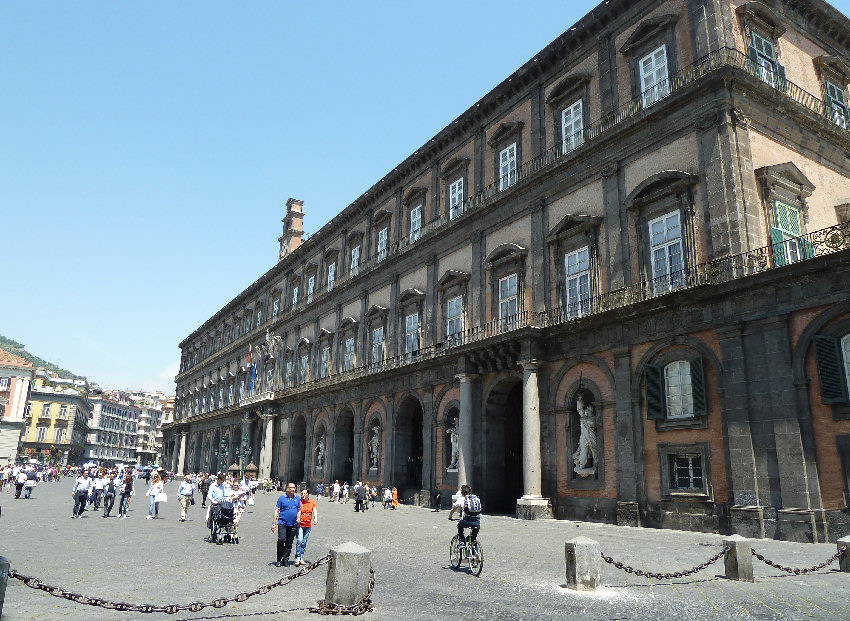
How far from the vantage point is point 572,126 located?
2345 centimetres

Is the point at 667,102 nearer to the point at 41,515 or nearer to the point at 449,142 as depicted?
the point at 449,142

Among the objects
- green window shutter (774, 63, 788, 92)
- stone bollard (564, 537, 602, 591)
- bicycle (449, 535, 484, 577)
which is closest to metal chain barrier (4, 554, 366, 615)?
stone bollard (564, 537, 602, 591)

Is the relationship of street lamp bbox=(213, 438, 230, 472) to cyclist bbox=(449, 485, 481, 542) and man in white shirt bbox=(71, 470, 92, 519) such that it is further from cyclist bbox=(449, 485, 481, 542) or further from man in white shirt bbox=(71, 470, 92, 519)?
cyclist bbox=(449, 485, 481, 542)

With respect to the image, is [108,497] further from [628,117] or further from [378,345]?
[628,117]

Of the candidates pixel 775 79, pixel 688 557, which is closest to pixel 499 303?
pixel 775 79

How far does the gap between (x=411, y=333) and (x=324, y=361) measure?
10.0 metres

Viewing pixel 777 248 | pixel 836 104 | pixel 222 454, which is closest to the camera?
pixel 777 248

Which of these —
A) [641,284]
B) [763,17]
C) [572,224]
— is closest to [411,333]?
[572,224]

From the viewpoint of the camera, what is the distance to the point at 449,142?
30.1 metres

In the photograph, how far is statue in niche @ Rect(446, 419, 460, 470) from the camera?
2620 cm

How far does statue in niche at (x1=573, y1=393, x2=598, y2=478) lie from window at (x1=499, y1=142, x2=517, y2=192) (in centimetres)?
973

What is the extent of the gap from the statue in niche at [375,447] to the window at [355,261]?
928cm

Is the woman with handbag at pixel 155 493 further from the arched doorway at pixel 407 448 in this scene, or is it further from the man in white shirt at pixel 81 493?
the arched doorway at pixel 407 448

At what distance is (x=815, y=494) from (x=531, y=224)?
12932 mm
